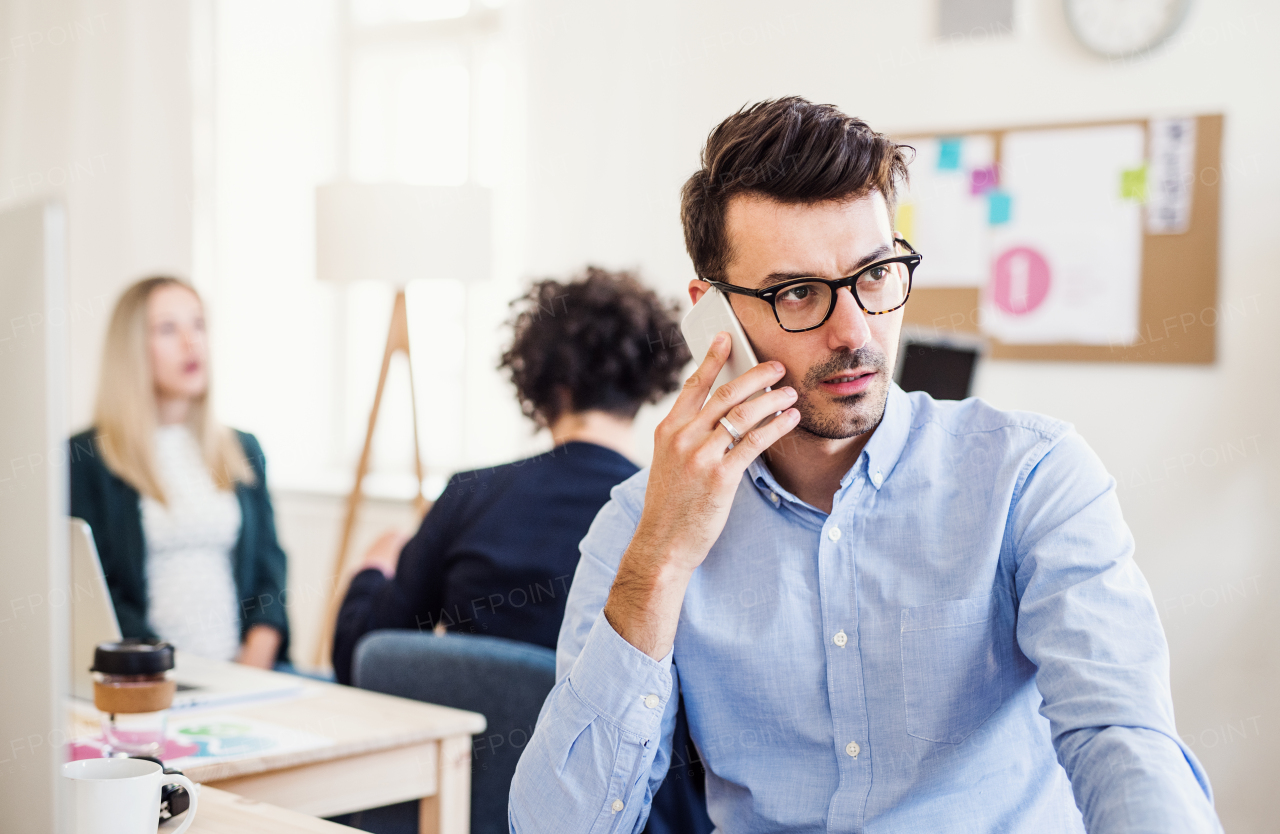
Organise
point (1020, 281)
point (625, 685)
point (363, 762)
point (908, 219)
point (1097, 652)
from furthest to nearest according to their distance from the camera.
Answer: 1. point (908, 219)
2. point (1020, 281)
3. point (363, 762)
4. point (625, 685)
5. point (1097, 652)

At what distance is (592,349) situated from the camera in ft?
7.34

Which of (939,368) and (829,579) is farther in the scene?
(939,368)

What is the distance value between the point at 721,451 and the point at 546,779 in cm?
40

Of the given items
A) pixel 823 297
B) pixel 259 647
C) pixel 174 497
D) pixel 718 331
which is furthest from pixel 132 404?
pixel 823 297

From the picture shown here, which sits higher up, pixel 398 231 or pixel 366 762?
pixel 398 231

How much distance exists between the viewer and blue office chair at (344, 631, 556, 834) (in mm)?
1695

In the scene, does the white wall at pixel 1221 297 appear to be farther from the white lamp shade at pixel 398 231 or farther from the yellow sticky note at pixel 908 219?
the white lamp shade at pixel 398 231

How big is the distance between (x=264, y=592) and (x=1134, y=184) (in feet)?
8.24

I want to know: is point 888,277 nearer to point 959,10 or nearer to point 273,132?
point 959,10

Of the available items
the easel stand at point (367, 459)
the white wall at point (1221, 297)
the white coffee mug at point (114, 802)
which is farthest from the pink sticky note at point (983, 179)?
the white coffee mug at point (114, 802)

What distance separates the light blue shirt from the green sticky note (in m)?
1.90

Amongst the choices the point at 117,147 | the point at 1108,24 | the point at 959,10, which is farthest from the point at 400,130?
the point at 1108,24

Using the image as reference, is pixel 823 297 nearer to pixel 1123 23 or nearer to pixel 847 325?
pixel 847 325

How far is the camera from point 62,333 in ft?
2.42
